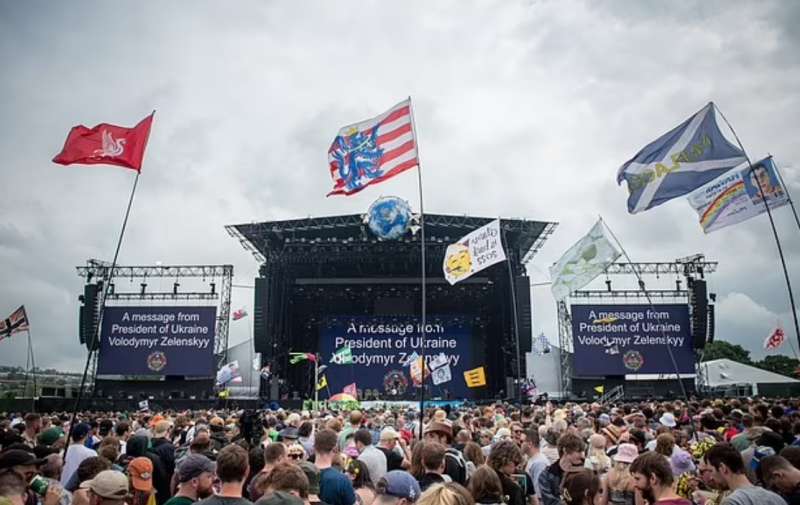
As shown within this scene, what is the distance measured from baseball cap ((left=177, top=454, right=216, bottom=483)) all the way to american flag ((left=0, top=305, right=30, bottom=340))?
23.1m

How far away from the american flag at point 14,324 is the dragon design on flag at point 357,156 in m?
17.6

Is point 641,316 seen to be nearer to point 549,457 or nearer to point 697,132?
point 697,132

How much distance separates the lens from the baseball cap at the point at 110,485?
3.67 m

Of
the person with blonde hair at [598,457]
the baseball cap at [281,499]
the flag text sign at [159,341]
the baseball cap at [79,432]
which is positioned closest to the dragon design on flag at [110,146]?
the baseball cap at [79,432]

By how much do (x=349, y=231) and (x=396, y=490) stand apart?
29.1 meters

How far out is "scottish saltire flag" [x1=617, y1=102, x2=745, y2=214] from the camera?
10.7m

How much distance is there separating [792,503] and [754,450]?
196cm

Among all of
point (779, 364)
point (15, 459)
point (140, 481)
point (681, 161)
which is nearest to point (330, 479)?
point (140, 481)

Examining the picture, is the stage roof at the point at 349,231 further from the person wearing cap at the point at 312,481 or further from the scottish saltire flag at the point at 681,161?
the person wearing cap at the point at 312,481

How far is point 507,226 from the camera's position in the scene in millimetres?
31266

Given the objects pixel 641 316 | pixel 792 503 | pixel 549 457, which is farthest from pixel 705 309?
pixel 792 503

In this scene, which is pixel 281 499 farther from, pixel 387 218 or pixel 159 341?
pixel 159 341

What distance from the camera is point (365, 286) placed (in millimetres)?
34469

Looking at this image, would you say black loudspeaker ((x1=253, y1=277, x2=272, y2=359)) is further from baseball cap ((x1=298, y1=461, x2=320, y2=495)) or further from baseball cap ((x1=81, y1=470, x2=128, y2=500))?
baseball cap ((x1=81, y1=470, x2=128, y2=500))
